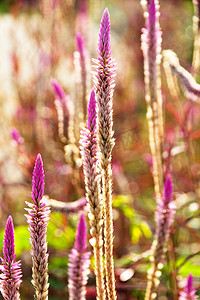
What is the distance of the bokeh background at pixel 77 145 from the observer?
43.5 inches

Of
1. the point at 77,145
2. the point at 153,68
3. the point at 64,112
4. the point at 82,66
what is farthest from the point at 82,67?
the point at 77,145

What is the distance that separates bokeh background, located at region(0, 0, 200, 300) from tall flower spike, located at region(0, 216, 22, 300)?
0.39 meters

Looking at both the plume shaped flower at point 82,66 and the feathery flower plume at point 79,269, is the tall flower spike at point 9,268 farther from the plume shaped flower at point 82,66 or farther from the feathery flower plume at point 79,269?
the plume shaped flower at point 82,66

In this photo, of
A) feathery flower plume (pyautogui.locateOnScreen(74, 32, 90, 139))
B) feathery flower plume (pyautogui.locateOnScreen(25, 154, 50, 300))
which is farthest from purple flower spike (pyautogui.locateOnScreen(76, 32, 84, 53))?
feathery flower plume (pyautogui.locateOnScreen(25, 154, 50, 300))

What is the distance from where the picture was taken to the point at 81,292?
0.54 meters

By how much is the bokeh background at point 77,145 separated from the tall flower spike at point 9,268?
39cm

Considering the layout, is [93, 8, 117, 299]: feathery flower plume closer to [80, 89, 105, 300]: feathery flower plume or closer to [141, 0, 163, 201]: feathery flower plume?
[80, 89, 105, 300]: feathery flower plume

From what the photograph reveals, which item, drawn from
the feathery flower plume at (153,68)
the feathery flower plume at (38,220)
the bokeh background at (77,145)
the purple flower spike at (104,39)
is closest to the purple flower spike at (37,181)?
the feathery flower plume at (38,220)

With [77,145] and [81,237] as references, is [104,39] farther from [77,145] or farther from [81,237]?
[77,145]

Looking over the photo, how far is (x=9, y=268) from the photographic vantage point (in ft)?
1.66

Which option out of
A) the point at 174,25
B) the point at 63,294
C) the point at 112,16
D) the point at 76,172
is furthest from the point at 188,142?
the point at 112,16

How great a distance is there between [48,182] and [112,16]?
8.79 feet

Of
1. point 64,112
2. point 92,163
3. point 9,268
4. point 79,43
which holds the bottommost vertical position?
point 9,268

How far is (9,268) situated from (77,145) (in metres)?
0.73
